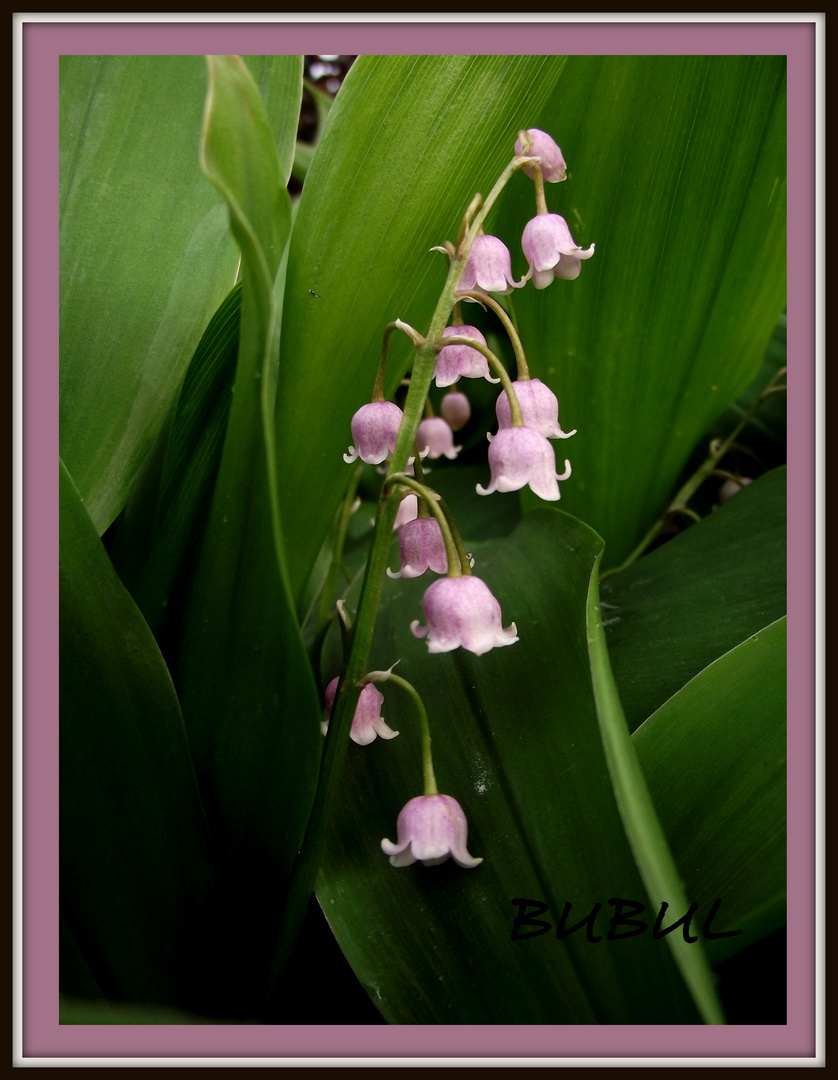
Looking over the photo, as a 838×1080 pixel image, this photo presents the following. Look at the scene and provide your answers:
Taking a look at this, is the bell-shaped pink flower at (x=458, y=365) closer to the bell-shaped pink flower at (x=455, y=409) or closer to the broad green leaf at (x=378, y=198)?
the broad green leaf at (x=378, y=198)

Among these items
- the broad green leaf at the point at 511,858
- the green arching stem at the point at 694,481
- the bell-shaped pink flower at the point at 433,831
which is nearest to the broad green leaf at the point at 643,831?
the broad green leaf at the point at 511,858

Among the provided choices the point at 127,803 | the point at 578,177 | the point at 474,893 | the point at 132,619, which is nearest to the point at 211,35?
the point at 578,177

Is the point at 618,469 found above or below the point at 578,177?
below

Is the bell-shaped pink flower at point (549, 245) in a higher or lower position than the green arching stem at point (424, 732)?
higher

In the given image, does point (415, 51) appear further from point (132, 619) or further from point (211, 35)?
point (132, 619)

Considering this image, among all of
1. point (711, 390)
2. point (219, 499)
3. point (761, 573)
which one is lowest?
point (761, 573)

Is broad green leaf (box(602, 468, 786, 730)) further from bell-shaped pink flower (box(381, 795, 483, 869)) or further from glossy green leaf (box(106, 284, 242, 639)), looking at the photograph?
glossy green leaf (box(106, 284, 242, 639))
